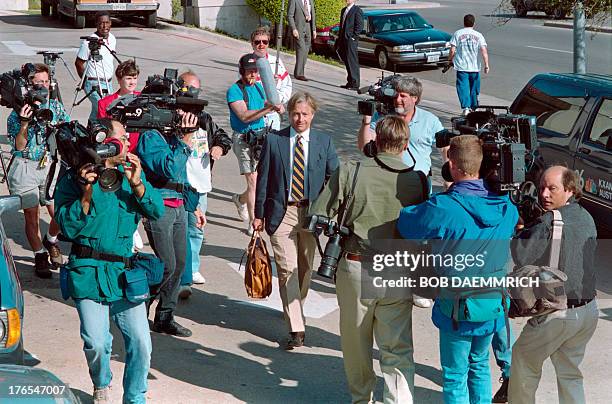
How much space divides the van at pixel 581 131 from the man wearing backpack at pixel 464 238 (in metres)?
3.76

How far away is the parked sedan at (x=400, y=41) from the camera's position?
77.6ft

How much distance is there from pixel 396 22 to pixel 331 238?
1899 centimetres

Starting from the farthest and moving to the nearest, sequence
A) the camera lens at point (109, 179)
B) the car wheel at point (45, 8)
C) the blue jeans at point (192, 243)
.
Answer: the car wheel at point (45, 8)
the blue jeans at point (192, 243)
the camera lens at point (109, 179)

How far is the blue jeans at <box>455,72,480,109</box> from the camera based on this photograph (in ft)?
59.4

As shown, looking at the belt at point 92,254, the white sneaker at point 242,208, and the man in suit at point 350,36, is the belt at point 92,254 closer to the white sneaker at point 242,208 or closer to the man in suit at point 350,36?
the white sneaker at point 242,208

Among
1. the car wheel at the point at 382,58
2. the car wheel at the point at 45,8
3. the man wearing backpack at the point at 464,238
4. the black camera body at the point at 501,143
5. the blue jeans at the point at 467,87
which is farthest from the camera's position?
the car wheel at the point at 45,8

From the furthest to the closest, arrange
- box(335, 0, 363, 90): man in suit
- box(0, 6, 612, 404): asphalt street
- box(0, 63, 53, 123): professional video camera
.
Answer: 1. box(335, 0, 363, 90): man in suit
2. box(0, 63, 53, 123): professional video camera
3. box(0, 6, 612, 404): asphalt street

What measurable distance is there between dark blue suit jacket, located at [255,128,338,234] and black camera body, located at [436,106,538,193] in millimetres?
911

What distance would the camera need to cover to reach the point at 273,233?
8.00 metres

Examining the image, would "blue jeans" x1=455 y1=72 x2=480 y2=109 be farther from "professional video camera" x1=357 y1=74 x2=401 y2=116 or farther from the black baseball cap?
"professional video camera" x1=357 y1=74 x2=401 y2=116

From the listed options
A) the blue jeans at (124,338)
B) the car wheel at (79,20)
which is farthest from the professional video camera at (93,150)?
the car wheel at (79,20)

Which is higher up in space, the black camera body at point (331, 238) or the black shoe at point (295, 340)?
the black camera body at point (331, 238)

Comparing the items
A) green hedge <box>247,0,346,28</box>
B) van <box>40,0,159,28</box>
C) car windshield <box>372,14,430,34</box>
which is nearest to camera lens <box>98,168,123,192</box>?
car windshield <box>372,14,430,34</box>

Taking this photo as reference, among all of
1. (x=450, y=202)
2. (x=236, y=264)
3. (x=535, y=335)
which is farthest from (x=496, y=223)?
(x=236, y=264)
